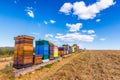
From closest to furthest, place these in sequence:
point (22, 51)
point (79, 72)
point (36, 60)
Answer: point (22, 51) < point (79, 72) < point (36, 60)

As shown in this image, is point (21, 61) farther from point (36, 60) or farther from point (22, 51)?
point (36, 60)

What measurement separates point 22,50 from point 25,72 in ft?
6.45

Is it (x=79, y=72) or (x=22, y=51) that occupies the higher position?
(x=22, y=51)

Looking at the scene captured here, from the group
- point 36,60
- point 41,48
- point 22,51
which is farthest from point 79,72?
point 41,48

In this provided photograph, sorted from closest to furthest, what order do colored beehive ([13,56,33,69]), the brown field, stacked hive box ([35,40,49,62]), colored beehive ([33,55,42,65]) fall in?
1. the brown field
2. colored beehive ([13,56,33,69])
3. colored beehive ([33,55,42,65])
4. stacked hive box ([35,40,49,62])

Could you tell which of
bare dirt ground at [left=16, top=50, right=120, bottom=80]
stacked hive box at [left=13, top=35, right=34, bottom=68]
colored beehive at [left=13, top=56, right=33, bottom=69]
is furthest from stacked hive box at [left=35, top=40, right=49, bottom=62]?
colored beehive at [left=13, top=56, right=33, bottom=69]

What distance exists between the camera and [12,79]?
10.4 meters

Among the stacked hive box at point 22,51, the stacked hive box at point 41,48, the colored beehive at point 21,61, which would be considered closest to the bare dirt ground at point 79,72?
the colored beehive at point 21,61

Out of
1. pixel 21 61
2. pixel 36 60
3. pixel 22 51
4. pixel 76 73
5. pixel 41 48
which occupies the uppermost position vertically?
pixel 41 48

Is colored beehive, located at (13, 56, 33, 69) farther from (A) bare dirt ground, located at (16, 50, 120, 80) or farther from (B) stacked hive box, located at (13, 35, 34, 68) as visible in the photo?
(A) bare dirt ground, located at (16, 50, 120, 80)

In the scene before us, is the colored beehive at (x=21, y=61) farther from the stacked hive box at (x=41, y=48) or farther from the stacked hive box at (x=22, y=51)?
the stacked hive box at (x=41, y=48)

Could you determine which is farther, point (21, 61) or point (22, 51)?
point (22, 51)

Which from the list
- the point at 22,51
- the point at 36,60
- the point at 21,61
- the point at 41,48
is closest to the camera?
the point at 21,61

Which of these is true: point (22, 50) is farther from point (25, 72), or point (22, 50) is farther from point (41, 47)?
point (41, 47)
